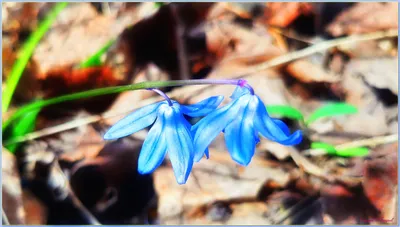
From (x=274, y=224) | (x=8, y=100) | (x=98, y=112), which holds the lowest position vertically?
(x=274, y=224)

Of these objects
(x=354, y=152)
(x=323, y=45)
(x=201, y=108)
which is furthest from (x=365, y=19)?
(x=201, y=108)

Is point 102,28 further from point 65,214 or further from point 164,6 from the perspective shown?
point 65,214

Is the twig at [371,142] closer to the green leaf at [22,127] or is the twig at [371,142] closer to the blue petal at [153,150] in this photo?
the blue petal at [153,150]

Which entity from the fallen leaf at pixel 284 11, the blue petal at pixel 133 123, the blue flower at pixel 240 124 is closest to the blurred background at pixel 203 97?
the fallen leaf at pixel 284 11

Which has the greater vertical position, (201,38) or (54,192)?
(201,38)

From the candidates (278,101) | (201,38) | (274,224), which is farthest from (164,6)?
(274,224)

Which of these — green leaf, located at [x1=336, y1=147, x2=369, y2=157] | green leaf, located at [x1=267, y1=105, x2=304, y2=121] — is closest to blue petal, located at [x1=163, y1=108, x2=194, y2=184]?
green leaf, located at [x1=267, y1=105, x2=304, y2=121]
